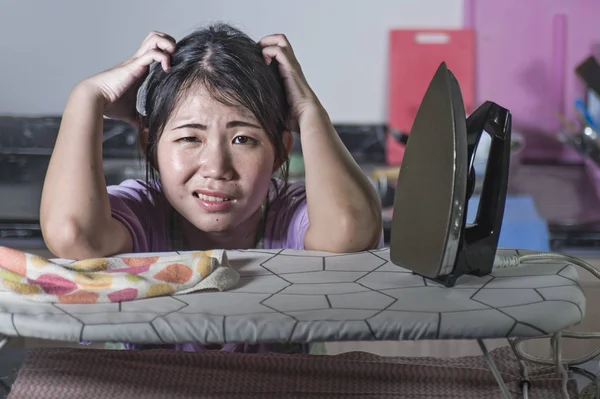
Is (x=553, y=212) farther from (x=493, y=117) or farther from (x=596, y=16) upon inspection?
(x=493, y=117)

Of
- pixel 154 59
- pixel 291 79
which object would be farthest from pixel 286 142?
pixel 154 59

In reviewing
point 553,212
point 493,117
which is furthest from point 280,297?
point 553,212

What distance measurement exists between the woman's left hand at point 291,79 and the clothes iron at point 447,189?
253 mm

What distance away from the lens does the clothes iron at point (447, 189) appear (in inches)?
28.0

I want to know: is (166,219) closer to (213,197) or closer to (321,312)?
(213,197)

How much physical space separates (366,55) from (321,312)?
4.57 feet

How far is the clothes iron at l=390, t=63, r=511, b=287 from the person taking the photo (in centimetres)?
71

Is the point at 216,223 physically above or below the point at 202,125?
below

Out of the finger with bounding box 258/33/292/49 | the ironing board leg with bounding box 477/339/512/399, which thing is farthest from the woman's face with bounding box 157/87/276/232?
the ironing board leg with bounding box 477/339/512/399

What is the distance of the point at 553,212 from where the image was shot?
5.55 ft

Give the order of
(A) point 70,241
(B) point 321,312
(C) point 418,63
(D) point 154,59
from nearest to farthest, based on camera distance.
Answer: (B) point 321,312, (A) point 70,241, (D) point 154,59, (C) point 418,63

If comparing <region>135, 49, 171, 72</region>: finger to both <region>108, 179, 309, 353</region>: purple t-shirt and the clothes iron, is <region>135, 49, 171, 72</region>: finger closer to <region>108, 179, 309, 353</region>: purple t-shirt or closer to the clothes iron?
<region>108, 179, 309, 353</region>: purple t-shirt


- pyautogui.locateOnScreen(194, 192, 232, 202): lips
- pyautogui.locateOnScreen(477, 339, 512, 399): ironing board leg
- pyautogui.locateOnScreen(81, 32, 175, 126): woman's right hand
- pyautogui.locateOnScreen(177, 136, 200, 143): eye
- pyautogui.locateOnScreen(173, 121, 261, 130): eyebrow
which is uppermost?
pyautogui.locateOnScreen(81, 32, 175, 126): woman's right hand

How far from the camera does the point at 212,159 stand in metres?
0.92
